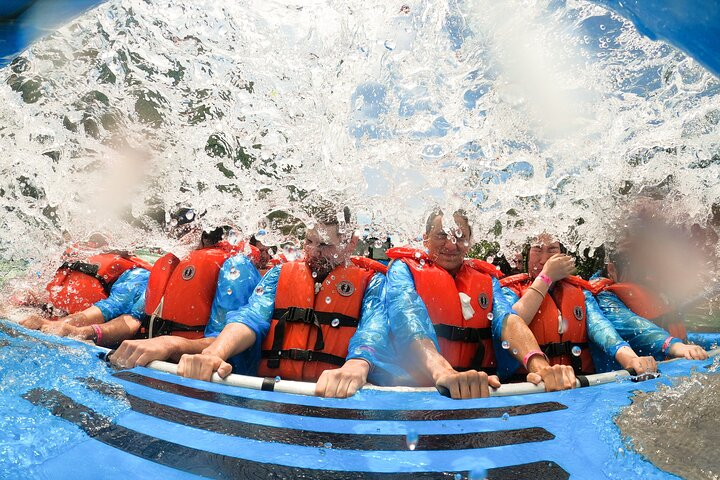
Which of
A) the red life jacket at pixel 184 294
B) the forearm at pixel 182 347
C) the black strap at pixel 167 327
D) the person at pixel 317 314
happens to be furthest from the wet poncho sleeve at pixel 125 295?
the person at pixel 317 314

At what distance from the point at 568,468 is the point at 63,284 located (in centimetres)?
423

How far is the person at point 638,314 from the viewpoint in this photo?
355 centimetres

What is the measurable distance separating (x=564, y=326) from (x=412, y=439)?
2.13 meters

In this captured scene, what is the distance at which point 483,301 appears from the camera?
A: 3256 millimetres


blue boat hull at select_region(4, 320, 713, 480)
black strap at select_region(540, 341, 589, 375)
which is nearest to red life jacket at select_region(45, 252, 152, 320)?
blue boat hull at select_region(4, 320, 713, 480)

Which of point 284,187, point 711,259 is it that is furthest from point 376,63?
point 711,259

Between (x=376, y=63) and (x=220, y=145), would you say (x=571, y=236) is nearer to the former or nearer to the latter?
(x=376, y=63)

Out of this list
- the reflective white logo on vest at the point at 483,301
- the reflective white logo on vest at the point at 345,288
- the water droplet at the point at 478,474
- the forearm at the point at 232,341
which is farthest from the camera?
the reflective white logo on vest at the point at 483,301

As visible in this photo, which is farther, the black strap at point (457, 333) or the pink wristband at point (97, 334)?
the pink wristband at point (97, 334)

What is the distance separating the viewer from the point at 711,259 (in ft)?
12.8

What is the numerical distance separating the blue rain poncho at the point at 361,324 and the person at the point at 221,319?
19 cm

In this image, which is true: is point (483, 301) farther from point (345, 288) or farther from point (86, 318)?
point (86, 318)

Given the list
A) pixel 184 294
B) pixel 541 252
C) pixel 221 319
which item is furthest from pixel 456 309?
pixel 184 294

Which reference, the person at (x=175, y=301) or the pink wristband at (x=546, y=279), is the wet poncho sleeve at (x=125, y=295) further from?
the pink wristband at (x=546, y=279)
